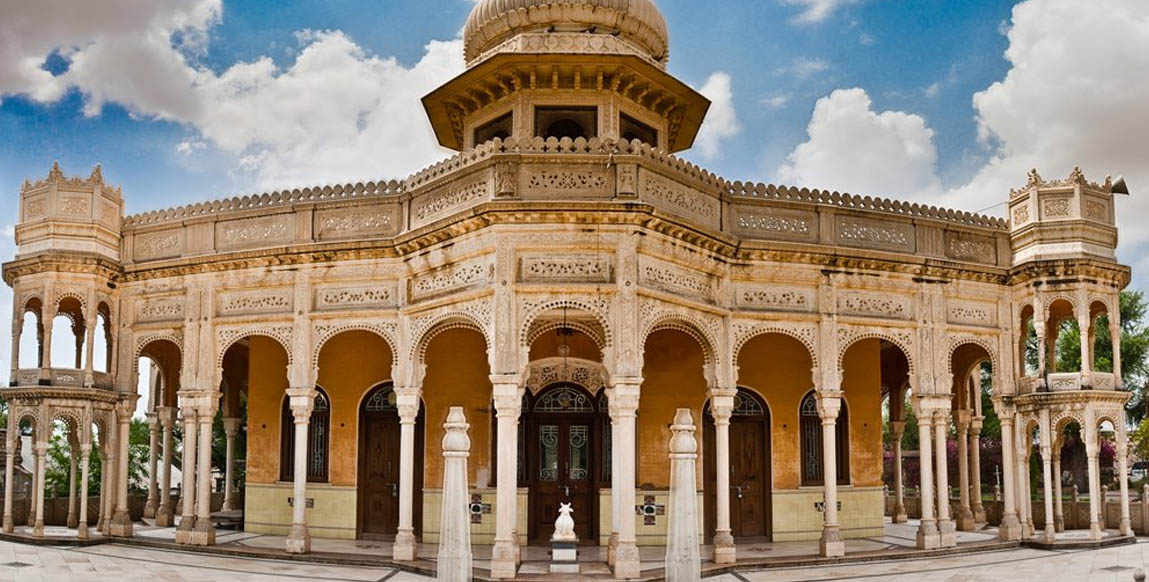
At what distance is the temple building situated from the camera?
14.4 metres

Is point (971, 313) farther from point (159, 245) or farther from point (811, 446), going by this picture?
point (159, 245)

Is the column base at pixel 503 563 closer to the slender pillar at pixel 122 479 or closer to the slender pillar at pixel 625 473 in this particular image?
the slender pillar at pixel 625 473

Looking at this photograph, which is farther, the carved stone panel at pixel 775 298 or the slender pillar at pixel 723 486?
the carved stone panel at pixel 775 298

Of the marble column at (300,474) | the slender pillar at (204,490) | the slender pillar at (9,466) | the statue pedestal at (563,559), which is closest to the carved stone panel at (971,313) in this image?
the statue pedestal at (563,559)

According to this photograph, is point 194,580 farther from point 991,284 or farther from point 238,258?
point 991,284

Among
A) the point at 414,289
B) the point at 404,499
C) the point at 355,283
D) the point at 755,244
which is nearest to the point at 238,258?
the point at 355,283

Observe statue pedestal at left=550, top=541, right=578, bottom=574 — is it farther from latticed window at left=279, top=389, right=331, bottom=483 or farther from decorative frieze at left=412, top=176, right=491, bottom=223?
latticed window at left=279, top=389, right=331, bottom=483

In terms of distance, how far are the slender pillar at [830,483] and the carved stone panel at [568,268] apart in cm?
416

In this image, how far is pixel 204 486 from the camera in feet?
51.3

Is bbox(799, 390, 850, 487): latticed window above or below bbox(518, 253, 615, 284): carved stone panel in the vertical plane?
below

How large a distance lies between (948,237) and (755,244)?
3581 mm

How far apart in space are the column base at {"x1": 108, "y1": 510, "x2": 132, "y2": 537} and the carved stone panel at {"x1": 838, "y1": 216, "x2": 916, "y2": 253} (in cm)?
1170

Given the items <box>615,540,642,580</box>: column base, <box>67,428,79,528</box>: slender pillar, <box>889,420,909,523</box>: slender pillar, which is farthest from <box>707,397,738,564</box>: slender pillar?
<box>67,428,79,528</box>: slender pillar

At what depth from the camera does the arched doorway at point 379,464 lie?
53.6 feet
